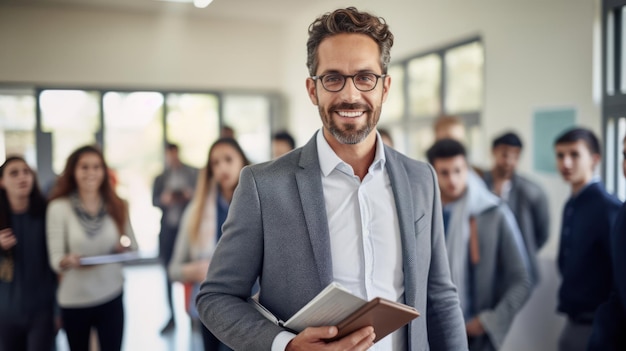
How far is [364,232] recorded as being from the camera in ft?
4.44

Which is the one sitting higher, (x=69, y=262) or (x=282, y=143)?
(x=282, y=143)

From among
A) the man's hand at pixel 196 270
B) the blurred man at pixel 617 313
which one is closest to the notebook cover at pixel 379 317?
the blurred man at pixel 617 313

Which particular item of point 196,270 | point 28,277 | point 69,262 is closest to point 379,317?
point 196,270

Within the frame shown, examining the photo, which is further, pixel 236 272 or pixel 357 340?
pixel 236 272

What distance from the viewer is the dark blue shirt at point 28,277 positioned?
2.76m

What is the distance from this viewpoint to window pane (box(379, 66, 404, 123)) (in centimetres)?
606

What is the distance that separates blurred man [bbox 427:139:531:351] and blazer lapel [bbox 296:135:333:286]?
1407mm

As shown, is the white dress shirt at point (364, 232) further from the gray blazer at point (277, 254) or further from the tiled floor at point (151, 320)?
the tiled floor at point (151, 320)

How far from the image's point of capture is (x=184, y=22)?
698cm

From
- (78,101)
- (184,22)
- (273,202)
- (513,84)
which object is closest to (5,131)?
(273,202)

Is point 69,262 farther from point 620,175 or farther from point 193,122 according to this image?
point 193,122

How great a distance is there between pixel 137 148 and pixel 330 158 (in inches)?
232

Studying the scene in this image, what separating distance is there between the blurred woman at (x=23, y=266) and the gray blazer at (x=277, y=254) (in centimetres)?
194

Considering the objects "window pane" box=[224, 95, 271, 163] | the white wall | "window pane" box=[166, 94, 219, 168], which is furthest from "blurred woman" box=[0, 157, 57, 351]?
"window pane" box=[224, 95, 271, 163]
